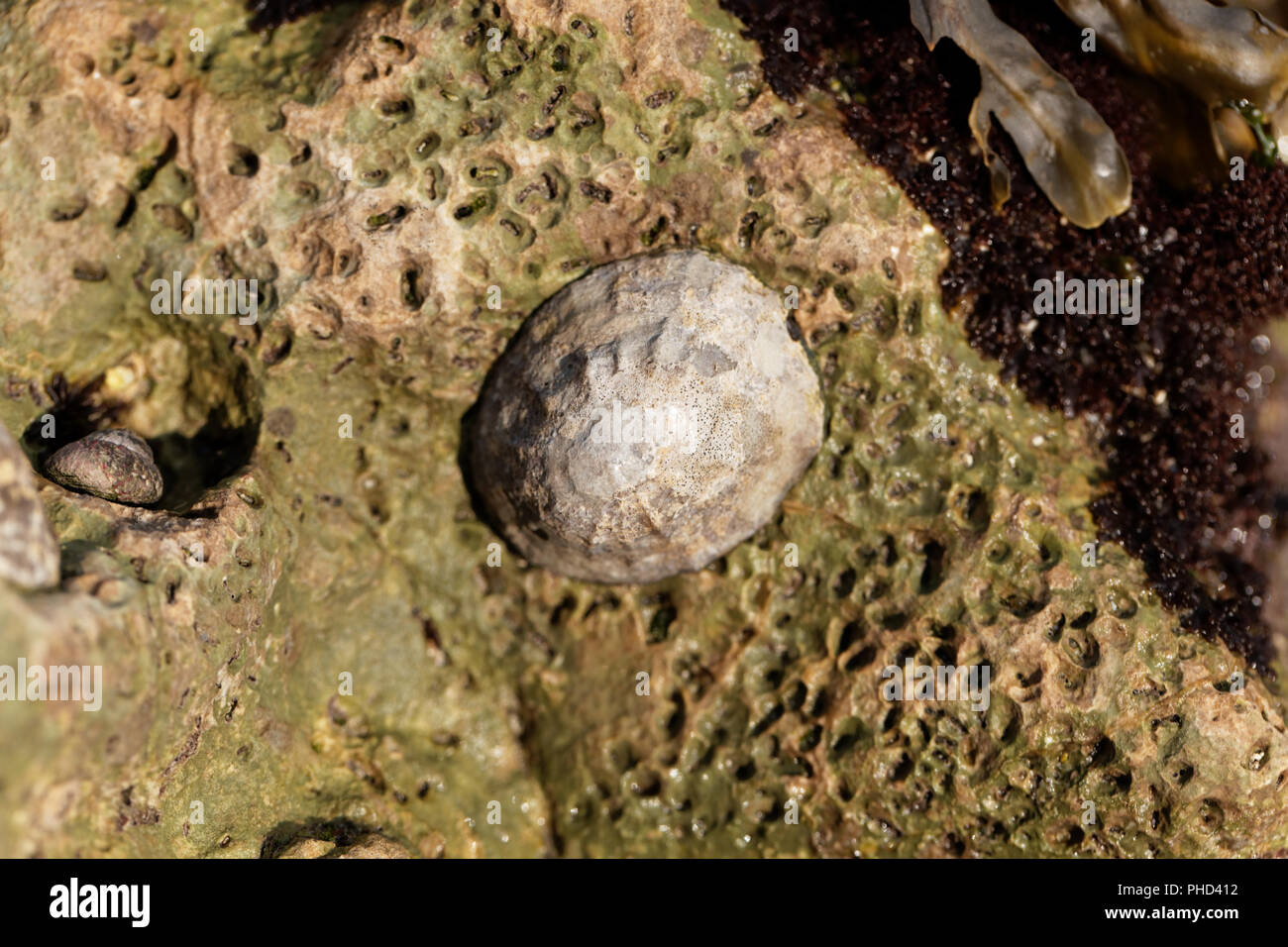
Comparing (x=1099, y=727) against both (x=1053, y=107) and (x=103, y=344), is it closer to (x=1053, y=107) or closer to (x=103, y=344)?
(x=1053, y=107)

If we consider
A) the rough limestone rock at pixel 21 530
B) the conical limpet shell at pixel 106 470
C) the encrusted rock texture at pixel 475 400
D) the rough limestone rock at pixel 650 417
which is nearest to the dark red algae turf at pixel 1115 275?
the encrusted rock texture at pixel 475 400

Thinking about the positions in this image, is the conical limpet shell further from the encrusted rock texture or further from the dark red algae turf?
the dark red algae turf

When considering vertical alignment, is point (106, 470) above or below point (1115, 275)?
below

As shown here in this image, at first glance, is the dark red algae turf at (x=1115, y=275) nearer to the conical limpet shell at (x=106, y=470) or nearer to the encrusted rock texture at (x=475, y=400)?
the encrusted rock texture at (x=475, y=400)

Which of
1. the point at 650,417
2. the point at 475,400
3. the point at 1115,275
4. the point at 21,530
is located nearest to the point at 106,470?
the point at 21,530

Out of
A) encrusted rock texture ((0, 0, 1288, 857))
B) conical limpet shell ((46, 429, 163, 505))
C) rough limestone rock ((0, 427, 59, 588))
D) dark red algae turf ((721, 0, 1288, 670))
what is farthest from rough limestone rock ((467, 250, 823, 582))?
rough limestone rock ((0, 427, 59, 588))

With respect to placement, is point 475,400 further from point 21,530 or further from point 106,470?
point 21,530

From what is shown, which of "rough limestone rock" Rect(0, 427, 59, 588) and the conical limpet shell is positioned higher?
"rough limestone rock" Rect(0, 427, 59, 588)
